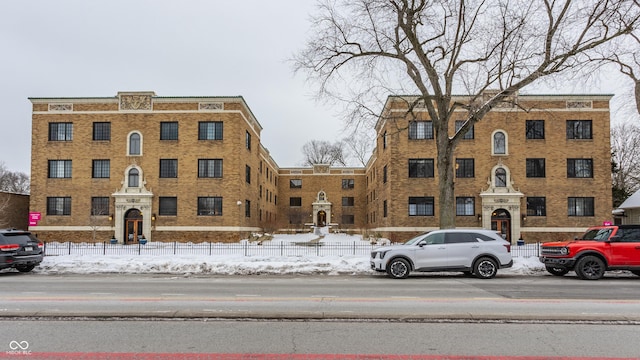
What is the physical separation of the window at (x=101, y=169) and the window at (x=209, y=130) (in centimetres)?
751

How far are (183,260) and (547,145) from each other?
93.2 ft

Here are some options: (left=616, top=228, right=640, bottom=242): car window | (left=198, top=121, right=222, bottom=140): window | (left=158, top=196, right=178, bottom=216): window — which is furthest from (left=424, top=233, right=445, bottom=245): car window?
(left=158, top=196, right=178, bottom=216): window

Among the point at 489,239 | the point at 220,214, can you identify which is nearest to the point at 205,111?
the point at 220,214

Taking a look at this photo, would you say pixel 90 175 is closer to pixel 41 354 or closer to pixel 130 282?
pixel 130 282

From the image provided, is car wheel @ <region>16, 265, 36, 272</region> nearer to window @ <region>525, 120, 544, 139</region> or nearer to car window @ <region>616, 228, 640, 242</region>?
car window @ <region>616, 228, 640, 242</region>

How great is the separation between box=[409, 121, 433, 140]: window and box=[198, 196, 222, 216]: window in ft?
51.0

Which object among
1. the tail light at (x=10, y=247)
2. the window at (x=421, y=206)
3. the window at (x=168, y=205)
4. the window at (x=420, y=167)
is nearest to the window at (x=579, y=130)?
the window at (x=420, y=167)

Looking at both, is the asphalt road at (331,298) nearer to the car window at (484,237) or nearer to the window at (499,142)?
the car window at (484,237)

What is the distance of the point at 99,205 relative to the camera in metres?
35.4

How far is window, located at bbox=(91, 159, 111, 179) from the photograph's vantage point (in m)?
35.6

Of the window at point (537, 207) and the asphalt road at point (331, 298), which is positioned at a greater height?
the window at point (537, 207)

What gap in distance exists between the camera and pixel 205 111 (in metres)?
35.2

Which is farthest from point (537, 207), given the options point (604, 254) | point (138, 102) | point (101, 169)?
point (101, 169)

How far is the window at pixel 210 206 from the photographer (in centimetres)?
3491
